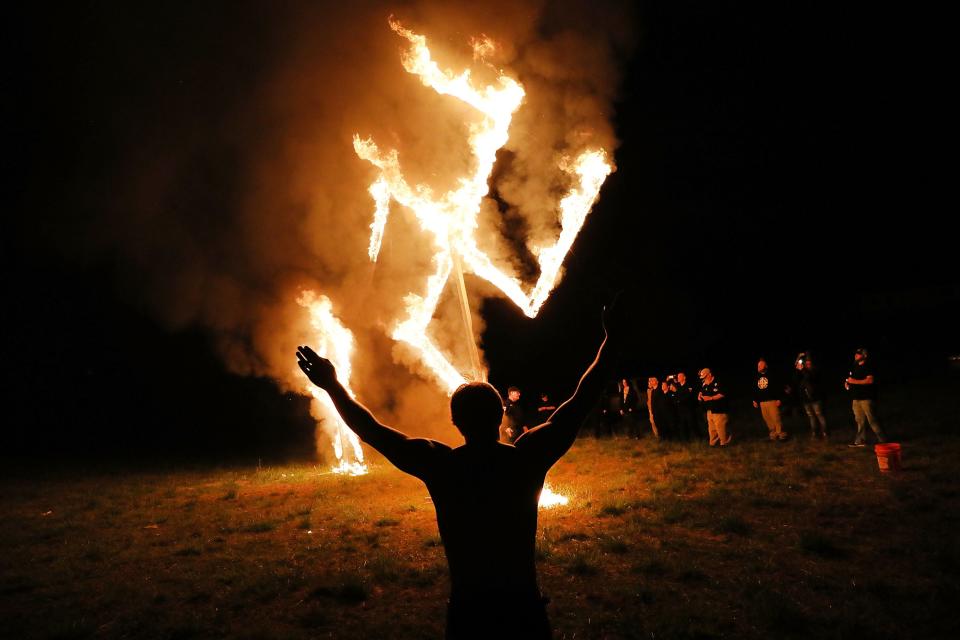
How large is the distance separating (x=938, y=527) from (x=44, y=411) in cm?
4113

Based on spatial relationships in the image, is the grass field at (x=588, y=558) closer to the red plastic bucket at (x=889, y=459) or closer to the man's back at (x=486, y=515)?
the red plastic bucket at (x=889, y=459)

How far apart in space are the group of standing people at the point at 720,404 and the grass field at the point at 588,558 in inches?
40.5

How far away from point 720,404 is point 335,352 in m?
9.85

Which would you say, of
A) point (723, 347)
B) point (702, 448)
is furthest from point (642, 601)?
point (723, 347)

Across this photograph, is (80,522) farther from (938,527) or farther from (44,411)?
(44,411)

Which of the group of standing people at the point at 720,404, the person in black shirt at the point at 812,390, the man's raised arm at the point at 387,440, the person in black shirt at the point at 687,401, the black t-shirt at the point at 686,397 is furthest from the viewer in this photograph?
the black t-shirt at the point at 686,397

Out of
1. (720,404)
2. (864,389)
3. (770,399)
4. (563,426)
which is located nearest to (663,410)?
(720,404)

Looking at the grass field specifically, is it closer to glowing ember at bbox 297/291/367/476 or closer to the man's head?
the man's head

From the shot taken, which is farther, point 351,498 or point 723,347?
point 723,347

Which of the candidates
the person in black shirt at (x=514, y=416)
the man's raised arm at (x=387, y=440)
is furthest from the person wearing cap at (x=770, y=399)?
Result: the man's raised arm at (x=387, y=440)

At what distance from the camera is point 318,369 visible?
8.07ft

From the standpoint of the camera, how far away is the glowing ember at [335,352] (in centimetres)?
1534

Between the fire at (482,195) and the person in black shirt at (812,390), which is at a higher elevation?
the fire at (482,195)

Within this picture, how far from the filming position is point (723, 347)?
3959 centimetres
